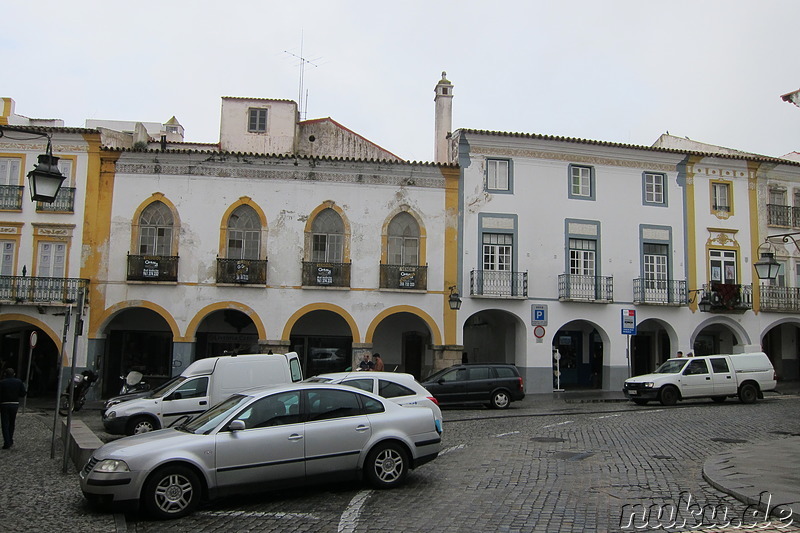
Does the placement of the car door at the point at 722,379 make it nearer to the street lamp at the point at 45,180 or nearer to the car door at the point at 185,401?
the car door at the point at 185,401

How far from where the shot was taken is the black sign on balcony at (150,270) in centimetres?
2548

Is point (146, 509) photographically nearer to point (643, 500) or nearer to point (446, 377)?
point (643, 500)

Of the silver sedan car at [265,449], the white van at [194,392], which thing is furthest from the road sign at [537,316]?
the silver sedan car at [265,449]

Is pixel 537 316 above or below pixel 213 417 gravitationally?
above

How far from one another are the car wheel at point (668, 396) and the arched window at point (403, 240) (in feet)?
31.5

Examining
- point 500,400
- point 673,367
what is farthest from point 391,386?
point 673,367

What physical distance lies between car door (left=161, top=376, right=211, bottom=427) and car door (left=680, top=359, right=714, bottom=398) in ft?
46.7

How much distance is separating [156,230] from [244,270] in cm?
349

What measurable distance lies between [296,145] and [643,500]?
84.2ft

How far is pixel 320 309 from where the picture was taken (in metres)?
26.3

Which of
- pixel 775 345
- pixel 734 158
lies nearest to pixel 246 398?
pixel 734 158

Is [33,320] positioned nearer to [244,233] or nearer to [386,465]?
[244,233]

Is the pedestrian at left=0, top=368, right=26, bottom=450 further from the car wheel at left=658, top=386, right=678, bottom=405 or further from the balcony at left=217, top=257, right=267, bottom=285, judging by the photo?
the car wheel at left=658, top=386, right=678, bottom=405

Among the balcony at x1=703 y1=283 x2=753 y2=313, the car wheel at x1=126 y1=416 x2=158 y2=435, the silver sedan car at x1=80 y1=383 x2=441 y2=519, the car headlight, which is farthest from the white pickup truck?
the car headlight
